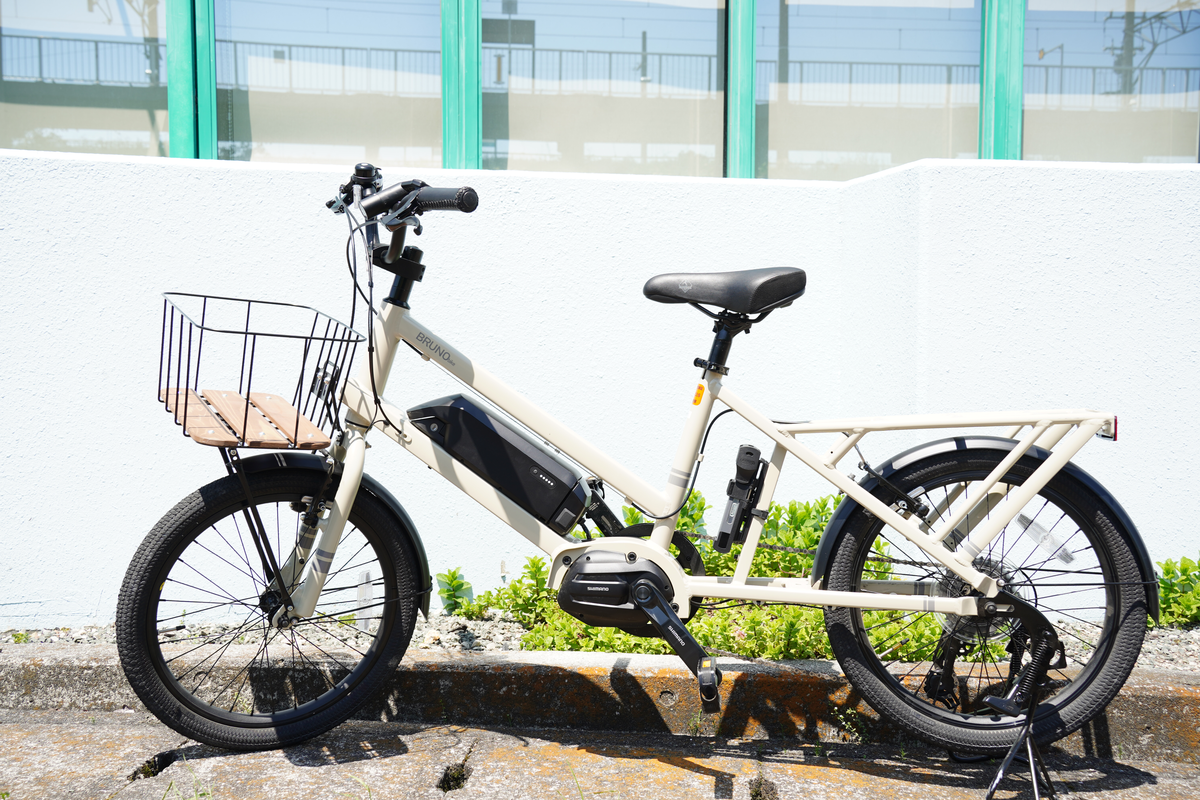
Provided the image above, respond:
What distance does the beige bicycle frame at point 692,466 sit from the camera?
243 cm

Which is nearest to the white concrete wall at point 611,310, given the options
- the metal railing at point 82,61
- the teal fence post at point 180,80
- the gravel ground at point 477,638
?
the gravel ground at point 477,638

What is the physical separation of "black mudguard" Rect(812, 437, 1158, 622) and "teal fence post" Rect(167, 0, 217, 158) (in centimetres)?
322

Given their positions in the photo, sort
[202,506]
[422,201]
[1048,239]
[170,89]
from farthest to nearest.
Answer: [170,89], [1048,239], [202,506], [422,201]

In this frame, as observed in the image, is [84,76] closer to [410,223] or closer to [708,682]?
[410,223]

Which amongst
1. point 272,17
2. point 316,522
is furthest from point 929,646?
point 272,17

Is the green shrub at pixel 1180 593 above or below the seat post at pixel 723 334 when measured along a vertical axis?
below

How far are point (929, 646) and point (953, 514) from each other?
0.61 m

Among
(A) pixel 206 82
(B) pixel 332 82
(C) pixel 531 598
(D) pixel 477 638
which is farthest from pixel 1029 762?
(A) pixel 206 82

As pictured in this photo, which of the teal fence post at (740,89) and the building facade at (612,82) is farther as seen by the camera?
the teal fence post at (740,89)

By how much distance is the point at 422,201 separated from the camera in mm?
2326

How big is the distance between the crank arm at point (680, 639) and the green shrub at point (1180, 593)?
2.11 metres

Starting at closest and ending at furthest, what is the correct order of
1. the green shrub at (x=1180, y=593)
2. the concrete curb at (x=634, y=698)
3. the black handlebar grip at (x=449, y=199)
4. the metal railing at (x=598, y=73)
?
the black handlebar grip at (x=449, y=199), the concrete curb at (x=634, y=698), the green shrub at (x=1180, y=593), the metal railing at (x=598, y=73)

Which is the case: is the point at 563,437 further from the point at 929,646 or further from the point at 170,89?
the point at 170,89

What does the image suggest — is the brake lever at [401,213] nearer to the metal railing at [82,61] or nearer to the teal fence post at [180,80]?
the teal fence post at [180,80]
